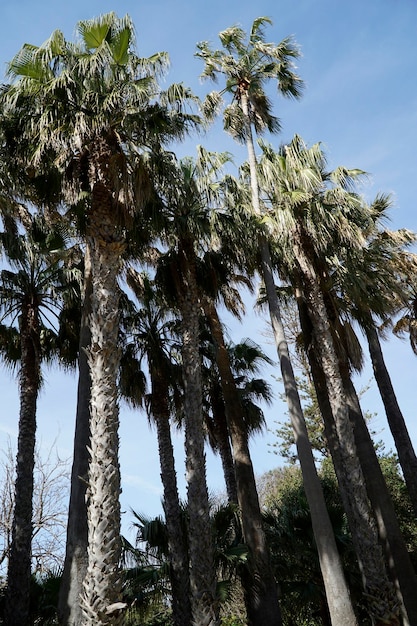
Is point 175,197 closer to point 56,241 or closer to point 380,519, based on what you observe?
point 56,241

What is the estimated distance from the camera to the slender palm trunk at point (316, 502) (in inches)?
343

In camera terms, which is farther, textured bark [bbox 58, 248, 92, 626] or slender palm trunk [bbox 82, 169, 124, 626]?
textured bark [bbox 58, 248, 92, 626]

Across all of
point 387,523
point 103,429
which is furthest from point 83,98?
point 387,523

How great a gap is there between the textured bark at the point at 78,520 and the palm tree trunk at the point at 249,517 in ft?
15.6

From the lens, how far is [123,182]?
1027 centimetres

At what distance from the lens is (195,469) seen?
10.7 metres

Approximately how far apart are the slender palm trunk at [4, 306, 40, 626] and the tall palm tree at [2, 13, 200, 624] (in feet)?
13.3

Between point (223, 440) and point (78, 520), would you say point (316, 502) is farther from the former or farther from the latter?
Answer: point (223, 440)

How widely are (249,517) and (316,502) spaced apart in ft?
10.4

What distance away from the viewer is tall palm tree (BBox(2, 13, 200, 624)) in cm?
947

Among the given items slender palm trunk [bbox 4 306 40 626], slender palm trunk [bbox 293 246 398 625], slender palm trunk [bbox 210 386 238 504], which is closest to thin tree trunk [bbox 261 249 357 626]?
slender palm trunk [bbox 293 246 398 625]

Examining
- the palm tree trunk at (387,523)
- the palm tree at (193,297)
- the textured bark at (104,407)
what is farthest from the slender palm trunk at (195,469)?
the palm tree trunk at (387,523)

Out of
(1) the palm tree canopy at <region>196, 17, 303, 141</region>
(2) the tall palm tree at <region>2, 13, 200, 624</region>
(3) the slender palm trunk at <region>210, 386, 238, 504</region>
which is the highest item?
(1) the palm tree canopy at <region>196, 17, 303, 141</region>

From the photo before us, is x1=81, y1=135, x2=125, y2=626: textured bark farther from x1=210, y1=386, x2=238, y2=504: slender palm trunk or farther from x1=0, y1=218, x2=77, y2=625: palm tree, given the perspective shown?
x1=210, y1=386, x2=238, y2=504: slender palm trunk
